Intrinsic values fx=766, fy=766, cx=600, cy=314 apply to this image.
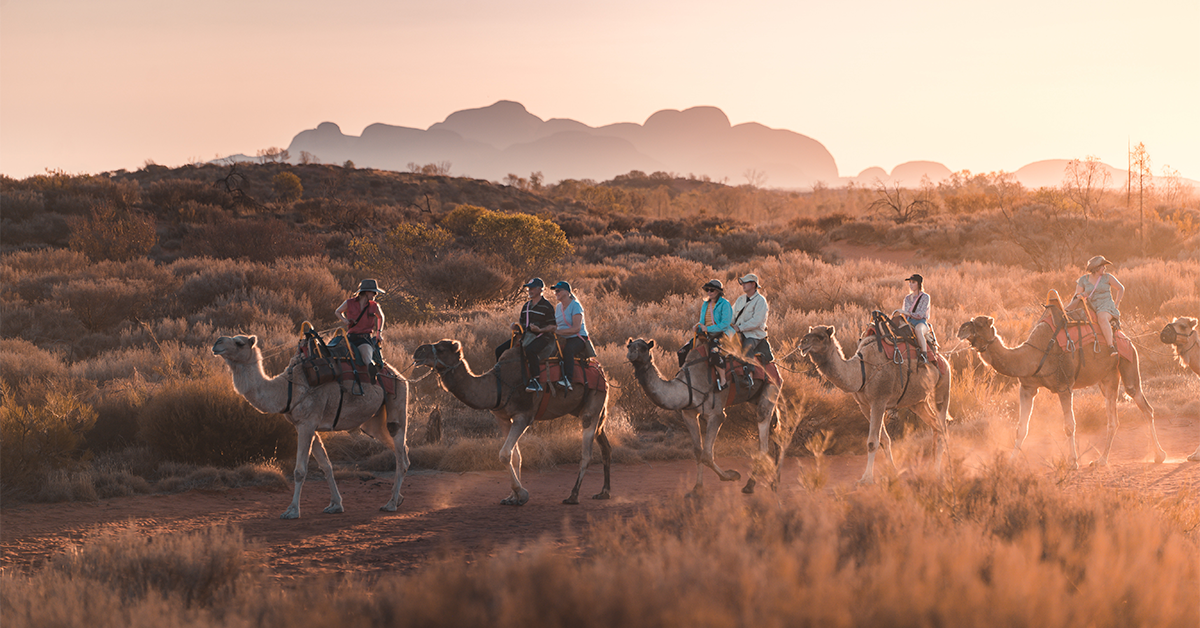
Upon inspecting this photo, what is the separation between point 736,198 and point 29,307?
7801 cm

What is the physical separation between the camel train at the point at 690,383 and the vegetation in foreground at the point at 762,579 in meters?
2.59

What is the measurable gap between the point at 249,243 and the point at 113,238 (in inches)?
186

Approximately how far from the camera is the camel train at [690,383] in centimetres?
849

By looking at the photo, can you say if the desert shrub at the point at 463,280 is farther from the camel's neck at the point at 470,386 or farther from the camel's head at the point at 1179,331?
the camel's head at the point at 1179,331

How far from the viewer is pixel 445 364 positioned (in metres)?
8.34

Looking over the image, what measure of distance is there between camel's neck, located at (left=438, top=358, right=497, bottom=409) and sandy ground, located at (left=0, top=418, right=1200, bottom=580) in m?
1.31

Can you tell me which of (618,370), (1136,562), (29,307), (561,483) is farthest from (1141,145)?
(29,307)

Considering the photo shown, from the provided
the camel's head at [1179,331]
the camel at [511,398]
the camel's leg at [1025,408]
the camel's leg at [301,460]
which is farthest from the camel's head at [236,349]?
the camel's head at [1179,331]

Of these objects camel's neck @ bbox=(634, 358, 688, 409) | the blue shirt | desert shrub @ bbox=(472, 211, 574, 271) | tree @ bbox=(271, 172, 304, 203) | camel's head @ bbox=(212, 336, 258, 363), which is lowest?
camel's neck @ bbox=(634, 358, 688, 409)

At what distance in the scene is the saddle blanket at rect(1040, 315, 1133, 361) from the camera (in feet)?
34.1

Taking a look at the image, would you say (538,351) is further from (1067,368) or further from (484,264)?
(484,264)

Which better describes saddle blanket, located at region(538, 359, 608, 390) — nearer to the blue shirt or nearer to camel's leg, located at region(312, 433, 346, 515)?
the blue shirt

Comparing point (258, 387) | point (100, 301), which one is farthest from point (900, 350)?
point (100, 301)

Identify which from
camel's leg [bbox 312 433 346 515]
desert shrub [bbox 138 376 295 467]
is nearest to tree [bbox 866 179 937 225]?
desert shrub [bbox 138 376 295 467]
